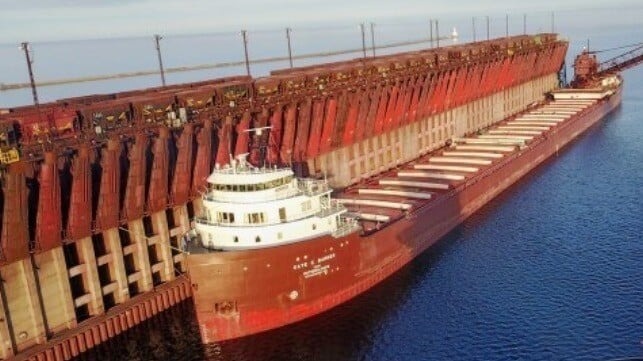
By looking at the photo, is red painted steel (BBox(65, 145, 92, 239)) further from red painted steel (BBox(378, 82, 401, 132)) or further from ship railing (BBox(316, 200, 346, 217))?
red painted steel (BBox(378, 82, 401, 132))

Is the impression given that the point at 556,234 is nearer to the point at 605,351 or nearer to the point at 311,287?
the point at 605,351

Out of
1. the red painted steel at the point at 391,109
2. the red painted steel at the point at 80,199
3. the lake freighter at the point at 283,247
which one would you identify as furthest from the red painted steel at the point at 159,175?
the red painted steel at the point at 391,109

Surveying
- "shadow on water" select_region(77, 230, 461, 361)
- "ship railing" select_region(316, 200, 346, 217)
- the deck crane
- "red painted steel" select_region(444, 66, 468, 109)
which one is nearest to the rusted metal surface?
"ship railing" select_region(316, 200, 346, 217)

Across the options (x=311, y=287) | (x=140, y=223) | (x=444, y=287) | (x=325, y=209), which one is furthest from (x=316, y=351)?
(x=140, y=223)

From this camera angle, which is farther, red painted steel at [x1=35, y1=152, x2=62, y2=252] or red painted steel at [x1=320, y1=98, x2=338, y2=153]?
red painted steel at [x1=320, y1=98, x2=338, y2=153]

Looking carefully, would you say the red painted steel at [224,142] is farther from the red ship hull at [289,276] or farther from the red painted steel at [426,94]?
the red painted steel at [426,94]

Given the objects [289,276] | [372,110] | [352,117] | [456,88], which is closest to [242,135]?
[289,276]

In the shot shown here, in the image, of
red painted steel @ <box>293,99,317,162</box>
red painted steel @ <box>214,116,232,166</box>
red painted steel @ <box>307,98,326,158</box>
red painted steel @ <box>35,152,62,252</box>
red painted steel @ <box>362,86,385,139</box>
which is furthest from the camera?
red painted steel @ <box>362,86,385,139</box>
